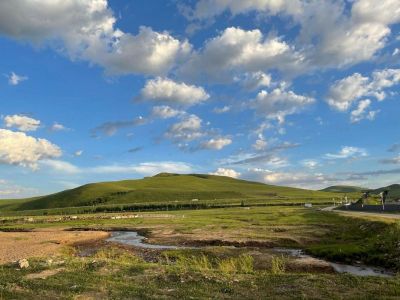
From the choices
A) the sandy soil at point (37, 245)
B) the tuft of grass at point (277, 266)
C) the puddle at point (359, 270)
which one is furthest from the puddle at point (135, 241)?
the puddle at point (359, 270)

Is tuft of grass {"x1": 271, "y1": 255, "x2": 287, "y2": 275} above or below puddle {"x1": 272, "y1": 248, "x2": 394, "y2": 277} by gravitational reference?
above

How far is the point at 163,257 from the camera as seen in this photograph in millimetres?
53562

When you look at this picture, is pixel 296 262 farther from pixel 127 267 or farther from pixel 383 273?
pixel 127 267

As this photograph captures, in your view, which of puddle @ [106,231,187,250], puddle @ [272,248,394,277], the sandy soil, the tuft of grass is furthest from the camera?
puddle @ [106,231,187,250]

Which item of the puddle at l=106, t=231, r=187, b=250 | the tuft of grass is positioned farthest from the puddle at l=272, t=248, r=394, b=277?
the puddle at l=106, t=231, r=187, b=250

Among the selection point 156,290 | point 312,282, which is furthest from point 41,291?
point 312,282

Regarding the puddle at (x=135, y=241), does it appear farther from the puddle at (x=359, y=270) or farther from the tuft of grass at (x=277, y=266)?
the puddle at (x=359, y=270)

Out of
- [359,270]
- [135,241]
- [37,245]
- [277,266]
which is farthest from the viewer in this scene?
[135,241]

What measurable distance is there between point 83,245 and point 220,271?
1846 inches

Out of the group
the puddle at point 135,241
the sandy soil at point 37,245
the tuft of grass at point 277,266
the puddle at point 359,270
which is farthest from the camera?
the puddle at point 135,241

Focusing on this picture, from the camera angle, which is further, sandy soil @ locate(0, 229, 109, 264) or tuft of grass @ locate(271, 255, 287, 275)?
sandy soil @ locate(0, 229, 109, 264)

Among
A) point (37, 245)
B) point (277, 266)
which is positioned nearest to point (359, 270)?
point (277, 266)

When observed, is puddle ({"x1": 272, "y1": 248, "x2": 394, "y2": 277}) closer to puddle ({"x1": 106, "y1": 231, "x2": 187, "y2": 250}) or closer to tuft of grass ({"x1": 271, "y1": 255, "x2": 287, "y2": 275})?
tuft of grass ({"x1": 271, "y1": 255, "x2": 287, "y2": 275})

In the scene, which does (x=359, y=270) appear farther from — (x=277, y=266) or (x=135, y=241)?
(x=135, y=241)
